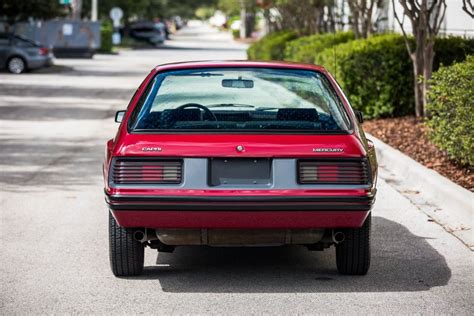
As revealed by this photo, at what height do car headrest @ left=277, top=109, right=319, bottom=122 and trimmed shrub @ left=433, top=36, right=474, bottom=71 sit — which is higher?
car headrest @ left=277, top=109, right=319, bottom=122

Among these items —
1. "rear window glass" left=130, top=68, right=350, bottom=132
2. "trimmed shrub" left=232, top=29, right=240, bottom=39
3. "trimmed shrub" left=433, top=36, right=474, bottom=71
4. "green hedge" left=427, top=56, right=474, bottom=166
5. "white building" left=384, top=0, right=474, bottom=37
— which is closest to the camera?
"rear window glass" left=130, top=68, right=350, bottom=132

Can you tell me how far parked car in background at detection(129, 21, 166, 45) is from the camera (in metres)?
76.1

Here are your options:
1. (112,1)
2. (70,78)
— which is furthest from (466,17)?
(112,1)

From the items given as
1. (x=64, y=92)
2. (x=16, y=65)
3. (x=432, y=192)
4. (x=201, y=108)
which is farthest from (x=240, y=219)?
(x=16, y=65)

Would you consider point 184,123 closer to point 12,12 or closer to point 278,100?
point 278,100

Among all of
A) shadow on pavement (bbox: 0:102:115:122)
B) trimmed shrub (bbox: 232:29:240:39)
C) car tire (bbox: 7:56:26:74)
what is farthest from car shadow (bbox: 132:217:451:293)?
trimmed shrub (bbox: 232:29:240:39)

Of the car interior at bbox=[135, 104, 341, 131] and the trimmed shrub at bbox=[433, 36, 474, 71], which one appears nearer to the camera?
the car interior at bbox=[135, 104, 341, 131]

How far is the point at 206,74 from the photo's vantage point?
7.78 m

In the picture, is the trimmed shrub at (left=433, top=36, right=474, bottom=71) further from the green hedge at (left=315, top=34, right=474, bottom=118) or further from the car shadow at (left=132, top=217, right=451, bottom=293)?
the car shadow at (left=132, top=217, right=451, bottom=293)

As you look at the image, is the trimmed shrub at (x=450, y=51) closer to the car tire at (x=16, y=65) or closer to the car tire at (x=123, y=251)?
the car tire at (x=123, y=251)

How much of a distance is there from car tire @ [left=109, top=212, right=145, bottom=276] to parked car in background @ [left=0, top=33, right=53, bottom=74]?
3095 cm

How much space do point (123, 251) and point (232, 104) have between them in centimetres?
148

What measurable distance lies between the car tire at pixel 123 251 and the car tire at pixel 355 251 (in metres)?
1.30

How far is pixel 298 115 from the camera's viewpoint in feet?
24.8
